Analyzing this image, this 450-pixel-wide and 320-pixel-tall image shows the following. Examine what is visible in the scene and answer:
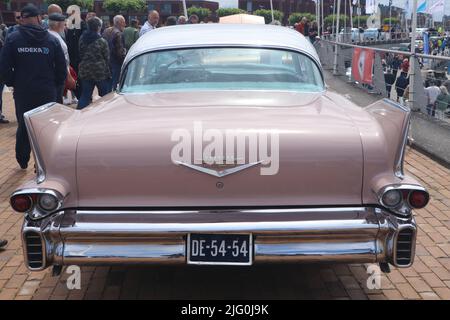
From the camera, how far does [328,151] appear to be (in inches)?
119

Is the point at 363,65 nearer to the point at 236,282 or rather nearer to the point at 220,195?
the point at 236,282

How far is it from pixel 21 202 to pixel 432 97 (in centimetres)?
864

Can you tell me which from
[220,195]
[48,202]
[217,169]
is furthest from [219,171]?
[48,202]

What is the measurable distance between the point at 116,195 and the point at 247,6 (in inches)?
3223

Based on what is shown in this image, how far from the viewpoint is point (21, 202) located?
307 cm

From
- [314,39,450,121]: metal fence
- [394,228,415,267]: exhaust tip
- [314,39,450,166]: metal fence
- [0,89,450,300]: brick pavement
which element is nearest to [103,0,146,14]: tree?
[314,39,450,121]: metal fence

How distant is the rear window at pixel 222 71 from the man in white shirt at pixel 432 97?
6227 mm

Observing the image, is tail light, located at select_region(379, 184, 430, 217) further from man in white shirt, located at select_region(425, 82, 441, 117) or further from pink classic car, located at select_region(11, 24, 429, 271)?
man in white shirt, located at select_region(425, 82, 441, 117)

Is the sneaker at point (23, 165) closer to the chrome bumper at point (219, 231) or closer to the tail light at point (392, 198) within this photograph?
the chrome bumper at point (219, 231)

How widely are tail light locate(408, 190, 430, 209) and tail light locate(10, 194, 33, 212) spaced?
198 cm

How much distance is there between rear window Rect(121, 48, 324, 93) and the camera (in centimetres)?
428

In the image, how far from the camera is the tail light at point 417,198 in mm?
3086

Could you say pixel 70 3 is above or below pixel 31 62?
above

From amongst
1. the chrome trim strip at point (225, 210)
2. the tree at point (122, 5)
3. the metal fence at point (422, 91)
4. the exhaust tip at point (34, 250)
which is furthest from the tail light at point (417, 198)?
the tree at point (122, 5)
